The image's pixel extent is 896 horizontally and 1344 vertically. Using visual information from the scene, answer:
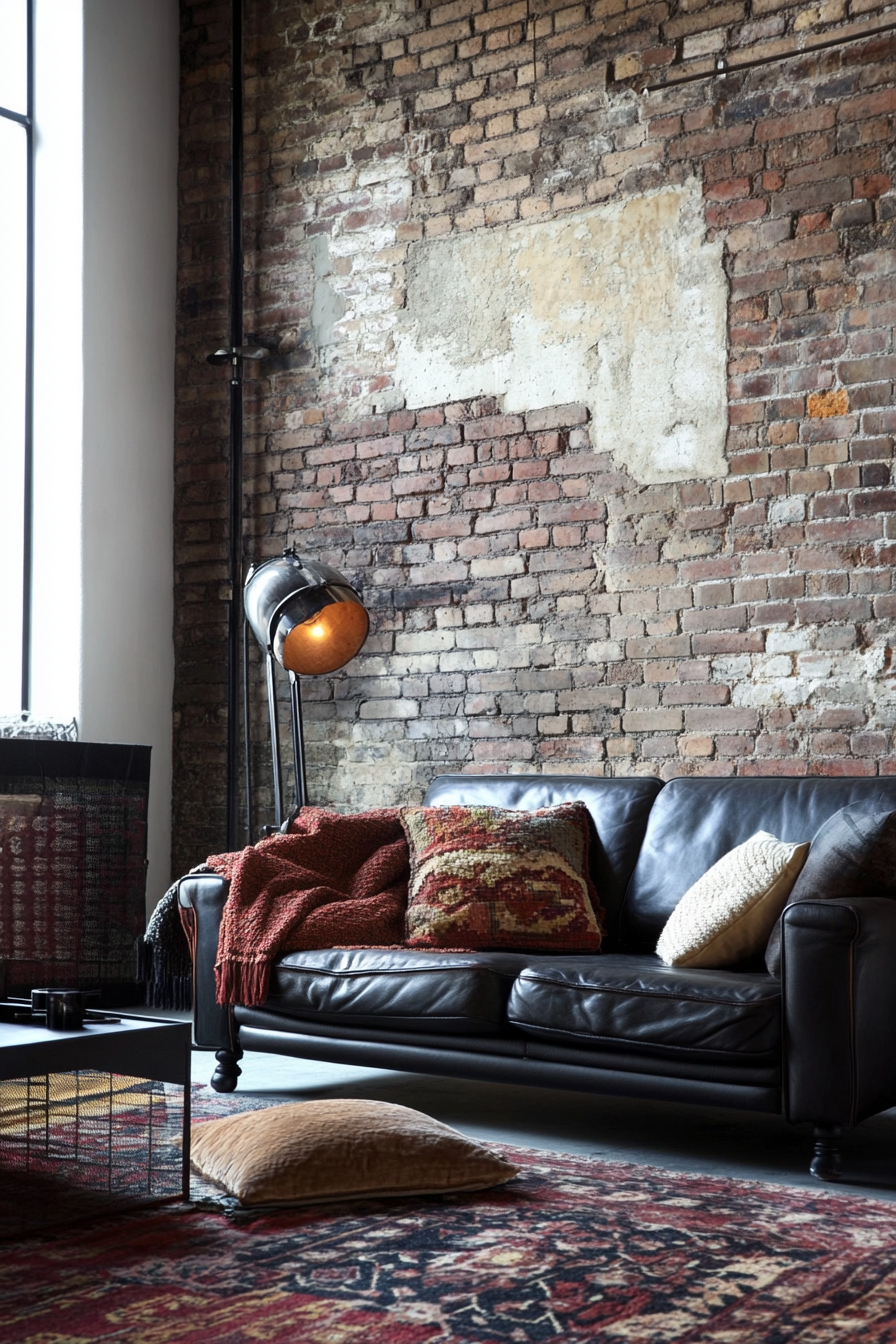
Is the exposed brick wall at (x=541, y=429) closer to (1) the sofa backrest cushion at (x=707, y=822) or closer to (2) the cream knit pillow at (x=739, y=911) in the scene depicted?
(1) the sofa backrest cushion at (x=707, y=822)

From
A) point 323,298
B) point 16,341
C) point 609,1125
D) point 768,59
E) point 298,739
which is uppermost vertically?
point 768,59

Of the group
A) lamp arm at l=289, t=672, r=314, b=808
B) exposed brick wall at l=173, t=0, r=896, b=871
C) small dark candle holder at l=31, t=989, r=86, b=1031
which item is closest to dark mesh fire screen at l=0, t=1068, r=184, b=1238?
small dark candle holder at l=31, t=989, r=86, b=1031

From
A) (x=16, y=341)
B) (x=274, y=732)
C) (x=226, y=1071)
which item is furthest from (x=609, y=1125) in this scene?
(x=16, y=341)

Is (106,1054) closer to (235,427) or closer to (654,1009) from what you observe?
(654,1009)

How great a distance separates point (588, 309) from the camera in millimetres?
4938

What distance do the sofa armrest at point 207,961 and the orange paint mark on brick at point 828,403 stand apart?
222cm

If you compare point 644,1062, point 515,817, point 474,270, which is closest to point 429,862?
point 515,817

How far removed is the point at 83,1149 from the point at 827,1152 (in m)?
1.51

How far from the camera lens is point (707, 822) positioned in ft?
12.5

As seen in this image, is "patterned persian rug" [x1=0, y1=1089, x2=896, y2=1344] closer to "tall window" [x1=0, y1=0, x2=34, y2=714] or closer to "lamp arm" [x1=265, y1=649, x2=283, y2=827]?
"lamp arm" [x1=265, y1=649, x2=283, y2=827]

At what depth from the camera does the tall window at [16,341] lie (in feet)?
18.7

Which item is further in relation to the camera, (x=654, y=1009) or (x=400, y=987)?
(x=400, y=987)

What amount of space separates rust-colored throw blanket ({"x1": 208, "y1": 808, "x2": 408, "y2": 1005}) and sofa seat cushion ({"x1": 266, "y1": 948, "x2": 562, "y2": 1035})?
76mm

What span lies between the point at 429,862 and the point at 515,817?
26 cm
